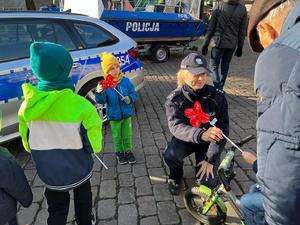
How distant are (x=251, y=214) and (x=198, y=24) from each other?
10.3 metres

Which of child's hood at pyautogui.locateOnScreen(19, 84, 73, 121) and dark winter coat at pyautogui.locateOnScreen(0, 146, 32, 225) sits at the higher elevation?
child's hood at pyautogui.locateOnScreen(19, 84, 73, 121)

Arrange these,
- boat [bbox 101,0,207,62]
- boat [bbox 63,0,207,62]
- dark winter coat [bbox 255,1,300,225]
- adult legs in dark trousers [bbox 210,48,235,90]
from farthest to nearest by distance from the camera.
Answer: boat [bbox 101,0,207,62] < boat [bbox 63,0,207,62] < adult legs in dark trousers [bbox 210,48,235,90] < dark winter coat [bbox 255,1,300,225]

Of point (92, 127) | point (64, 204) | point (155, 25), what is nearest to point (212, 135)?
point (92, 127)

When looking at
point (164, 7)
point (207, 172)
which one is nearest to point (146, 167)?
point (207, 172)

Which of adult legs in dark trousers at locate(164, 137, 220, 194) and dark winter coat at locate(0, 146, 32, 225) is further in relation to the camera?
adult legs in dark trousers at locate(164, 137, 220, 194)

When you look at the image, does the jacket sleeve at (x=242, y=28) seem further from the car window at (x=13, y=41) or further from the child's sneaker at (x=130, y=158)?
the car window at (x=13, y=41)

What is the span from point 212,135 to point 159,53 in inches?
332

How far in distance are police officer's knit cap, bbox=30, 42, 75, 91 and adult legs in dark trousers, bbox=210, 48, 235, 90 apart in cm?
452

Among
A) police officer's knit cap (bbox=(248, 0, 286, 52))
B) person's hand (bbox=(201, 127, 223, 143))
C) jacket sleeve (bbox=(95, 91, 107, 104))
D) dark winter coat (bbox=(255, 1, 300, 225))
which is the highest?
police officer's knit cap (bbox=(248, 0, 286, 52))

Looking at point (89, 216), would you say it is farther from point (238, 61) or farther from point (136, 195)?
point (238, 61)

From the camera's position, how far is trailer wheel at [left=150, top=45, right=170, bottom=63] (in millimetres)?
10547

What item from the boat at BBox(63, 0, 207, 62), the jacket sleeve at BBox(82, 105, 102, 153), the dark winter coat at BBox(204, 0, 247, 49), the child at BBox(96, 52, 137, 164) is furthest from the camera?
the boat at BBox(63, 0, 207, 62)

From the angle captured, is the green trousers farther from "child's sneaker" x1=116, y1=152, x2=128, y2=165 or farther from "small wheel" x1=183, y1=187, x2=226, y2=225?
"small wheel" x1=183, y1=187, x2=226, y2=225

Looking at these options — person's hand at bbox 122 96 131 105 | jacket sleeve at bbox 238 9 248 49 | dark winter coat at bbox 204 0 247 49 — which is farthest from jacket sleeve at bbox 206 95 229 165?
jacket sleeve at bbox 238 9 248 49
